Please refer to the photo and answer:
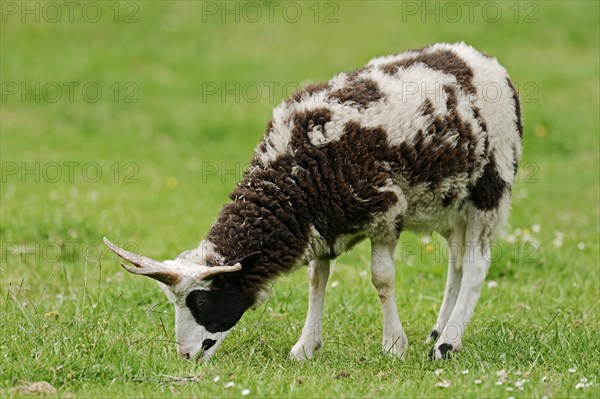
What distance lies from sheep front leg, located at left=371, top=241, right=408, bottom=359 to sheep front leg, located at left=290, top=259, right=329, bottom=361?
1.41 feet

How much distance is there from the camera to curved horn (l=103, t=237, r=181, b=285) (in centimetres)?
573

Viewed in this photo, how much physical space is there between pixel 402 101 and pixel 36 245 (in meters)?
4.63

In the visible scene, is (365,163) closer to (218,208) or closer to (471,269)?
(471,269)

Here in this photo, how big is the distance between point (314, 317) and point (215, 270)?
1139mm

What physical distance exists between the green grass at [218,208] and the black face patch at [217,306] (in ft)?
0.80

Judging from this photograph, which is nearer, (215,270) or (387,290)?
(215,270)

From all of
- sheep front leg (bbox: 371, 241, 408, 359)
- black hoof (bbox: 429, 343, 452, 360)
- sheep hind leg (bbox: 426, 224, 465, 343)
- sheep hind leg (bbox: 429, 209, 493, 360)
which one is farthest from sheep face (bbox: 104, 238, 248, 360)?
sheep hind leg (bbox: 426, 224, 465, 343)

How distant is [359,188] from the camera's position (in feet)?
20.2

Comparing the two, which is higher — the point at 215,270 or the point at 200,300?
the point at 215,270

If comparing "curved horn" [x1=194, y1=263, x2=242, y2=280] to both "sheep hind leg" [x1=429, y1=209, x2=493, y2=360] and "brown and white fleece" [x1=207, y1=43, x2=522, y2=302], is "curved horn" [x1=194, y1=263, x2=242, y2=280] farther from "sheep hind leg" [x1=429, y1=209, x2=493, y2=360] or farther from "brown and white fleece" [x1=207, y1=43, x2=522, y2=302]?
"sheep hind leg" [x1=429, y1=209, x2=493, y2=360]

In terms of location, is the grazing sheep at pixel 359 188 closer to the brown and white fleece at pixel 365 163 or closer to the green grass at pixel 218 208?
the brown and white fleece at pixel 365 163

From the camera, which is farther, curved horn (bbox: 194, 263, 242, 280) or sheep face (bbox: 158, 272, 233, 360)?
sheep face (bbox: 158, 272, 233, 360)

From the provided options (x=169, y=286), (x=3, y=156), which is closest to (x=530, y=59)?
(x=3, y=156)

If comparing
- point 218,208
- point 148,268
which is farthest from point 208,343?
point 218,208
